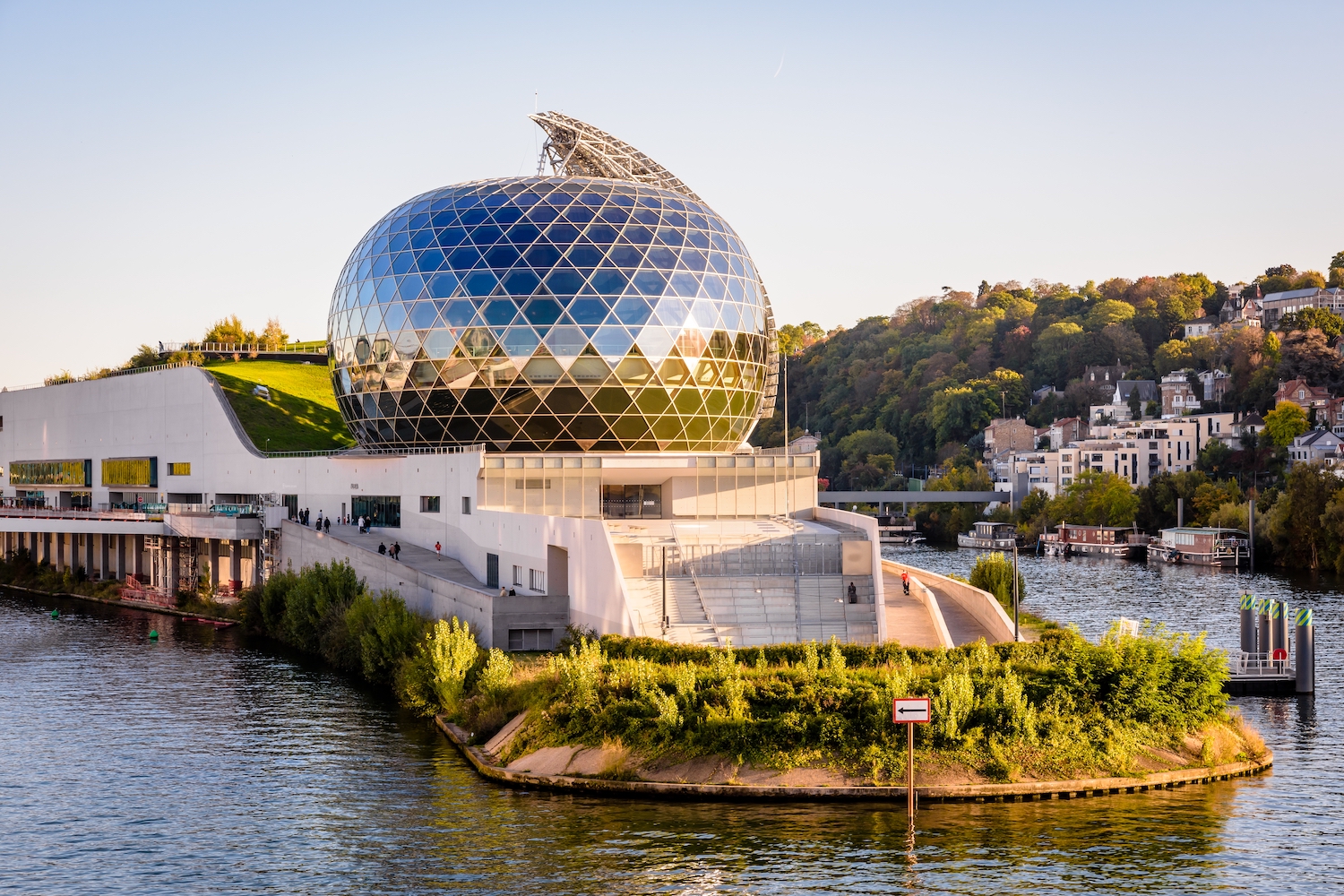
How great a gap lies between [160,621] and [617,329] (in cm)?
2678

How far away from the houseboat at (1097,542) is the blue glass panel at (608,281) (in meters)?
74.9

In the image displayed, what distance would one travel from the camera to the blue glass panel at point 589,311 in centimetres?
5241

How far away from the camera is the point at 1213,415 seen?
469 ft

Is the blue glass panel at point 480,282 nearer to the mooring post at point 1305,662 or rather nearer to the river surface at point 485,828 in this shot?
the river surface at point 485,828

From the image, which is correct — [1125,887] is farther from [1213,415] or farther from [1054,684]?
[1213,415]

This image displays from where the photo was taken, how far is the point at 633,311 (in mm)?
52969

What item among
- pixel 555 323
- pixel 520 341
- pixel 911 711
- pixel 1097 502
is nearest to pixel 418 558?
pixel 520 341

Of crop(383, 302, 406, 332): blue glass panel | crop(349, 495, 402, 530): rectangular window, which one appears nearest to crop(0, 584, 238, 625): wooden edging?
crop(349, 495, 402, 530): rectangular window

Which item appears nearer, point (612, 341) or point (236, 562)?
point (612, 341)

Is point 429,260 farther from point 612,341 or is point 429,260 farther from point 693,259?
point 693,259

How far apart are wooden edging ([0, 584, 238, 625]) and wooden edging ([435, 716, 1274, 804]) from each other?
35.6 meters

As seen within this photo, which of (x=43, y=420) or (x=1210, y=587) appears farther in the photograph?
(x=43, y=420)

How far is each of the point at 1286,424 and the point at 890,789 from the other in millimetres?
116907

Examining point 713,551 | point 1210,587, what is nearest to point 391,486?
point 713,551
